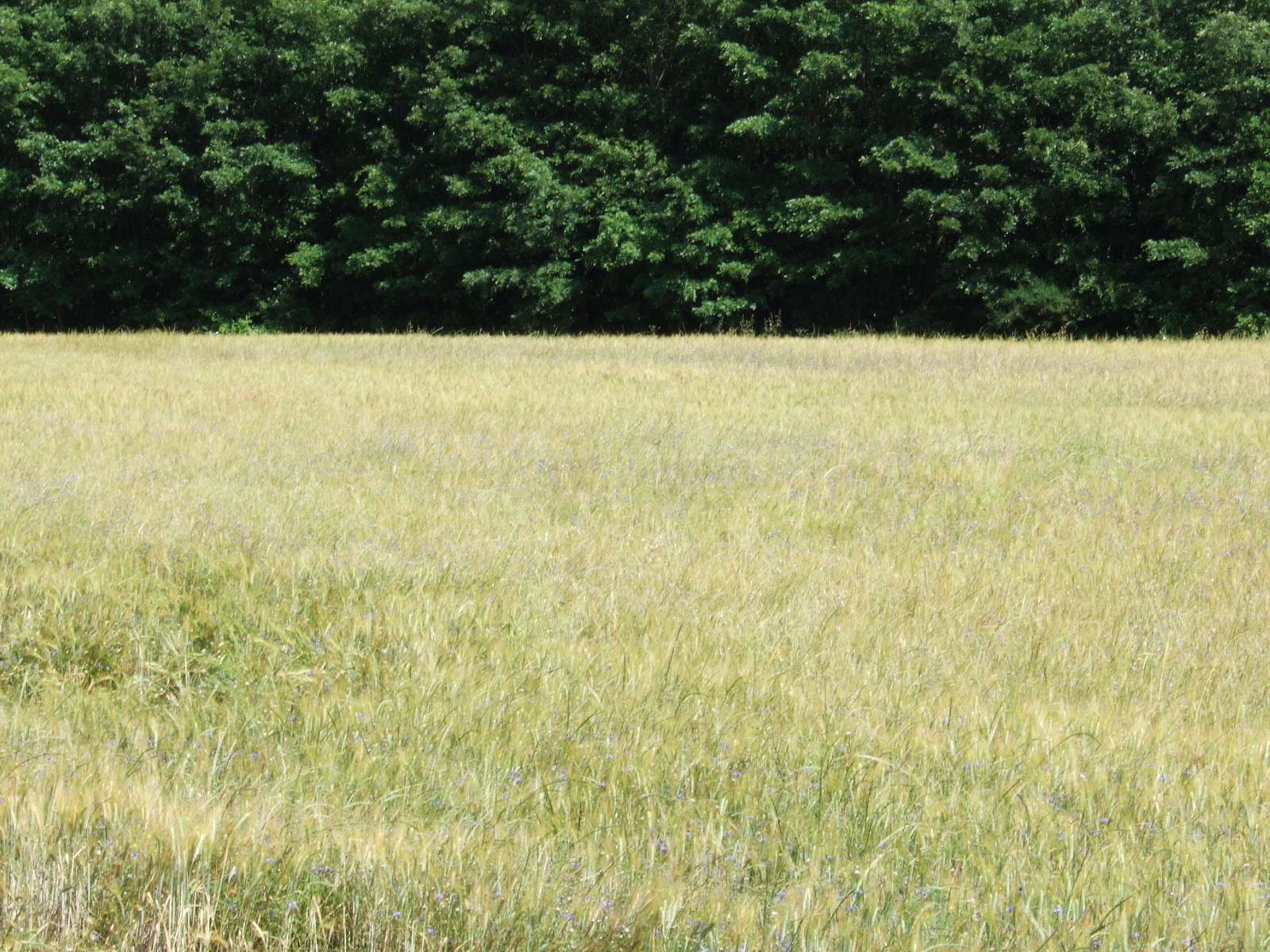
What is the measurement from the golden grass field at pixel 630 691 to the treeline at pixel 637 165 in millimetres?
17339

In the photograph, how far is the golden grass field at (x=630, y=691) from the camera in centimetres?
298

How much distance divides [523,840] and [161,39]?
Result: 35439mm

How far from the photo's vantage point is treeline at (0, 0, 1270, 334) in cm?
2634

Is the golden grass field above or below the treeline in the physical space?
below

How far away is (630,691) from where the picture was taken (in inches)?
182

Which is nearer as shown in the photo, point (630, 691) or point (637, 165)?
point (630, 691)

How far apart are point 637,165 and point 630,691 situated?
1049 inches

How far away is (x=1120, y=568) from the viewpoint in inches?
270

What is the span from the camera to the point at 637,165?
1177 inches

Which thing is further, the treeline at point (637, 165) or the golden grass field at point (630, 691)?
the treeline at point (637, 165)

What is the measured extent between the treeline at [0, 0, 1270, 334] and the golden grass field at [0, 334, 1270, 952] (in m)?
17.3

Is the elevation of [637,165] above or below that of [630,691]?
above

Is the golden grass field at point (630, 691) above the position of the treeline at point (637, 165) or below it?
below

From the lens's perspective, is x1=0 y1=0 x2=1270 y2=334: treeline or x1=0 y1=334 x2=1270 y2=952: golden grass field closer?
x1=0 y1=334 x2=1270 y2=952: golden grass field
